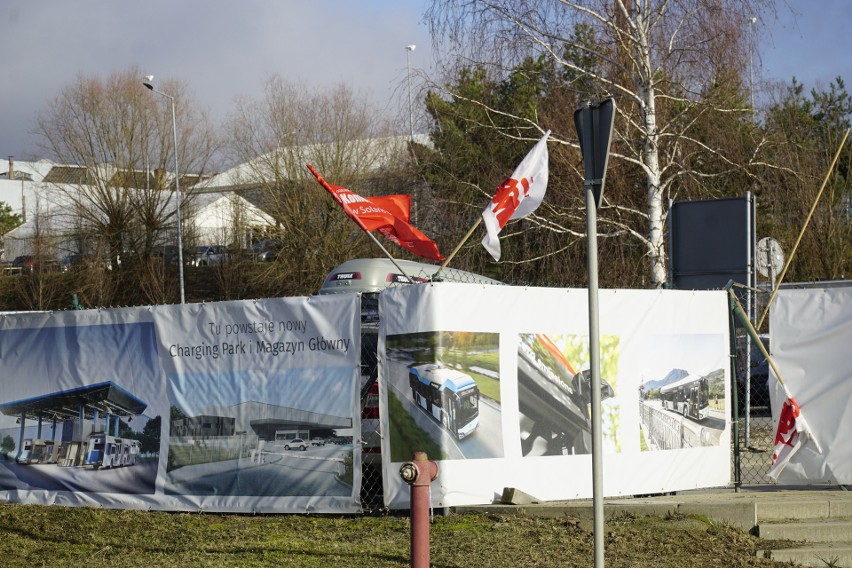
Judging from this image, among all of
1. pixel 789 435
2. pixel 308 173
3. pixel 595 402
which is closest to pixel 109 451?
pixel 595 402

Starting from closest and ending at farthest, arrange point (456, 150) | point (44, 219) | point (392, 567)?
1. point (392, 567)
2. point (456, 150)
3. point (44, 219)

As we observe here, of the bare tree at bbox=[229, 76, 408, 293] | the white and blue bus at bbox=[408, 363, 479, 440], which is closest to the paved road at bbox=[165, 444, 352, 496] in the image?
the white and blue bus at bbox=[408, 363, 479, 440]

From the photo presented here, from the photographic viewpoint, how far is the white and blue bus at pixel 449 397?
8.62 meters

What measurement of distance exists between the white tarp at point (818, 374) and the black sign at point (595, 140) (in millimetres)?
4297

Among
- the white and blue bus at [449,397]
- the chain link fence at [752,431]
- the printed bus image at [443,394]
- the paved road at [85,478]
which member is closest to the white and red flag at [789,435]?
the chain link fence at [752,431]

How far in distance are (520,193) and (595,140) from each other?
335 centimetres

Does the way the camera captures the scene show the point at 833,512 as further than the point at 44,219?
No

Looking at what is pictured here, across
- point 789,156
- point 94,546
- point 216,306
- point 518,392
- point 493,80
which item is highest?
point 493,80

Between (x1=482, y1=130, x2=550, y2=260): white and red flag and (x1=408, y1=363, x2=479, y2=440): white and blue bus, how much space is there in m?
1.21

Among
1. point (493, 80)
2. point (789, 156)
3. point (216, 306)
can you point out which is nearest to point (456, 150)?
point (493, 80)

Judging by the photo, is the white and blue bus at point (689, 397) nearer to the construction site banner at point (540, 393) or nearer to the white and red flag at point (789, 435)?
the construction site banner at point (540, 393)

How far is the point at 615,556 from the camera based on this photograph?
7.22 meters

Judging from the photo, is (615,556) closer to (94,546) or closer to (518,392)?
(518,392)

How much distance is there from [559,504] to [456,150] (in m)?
13.6
